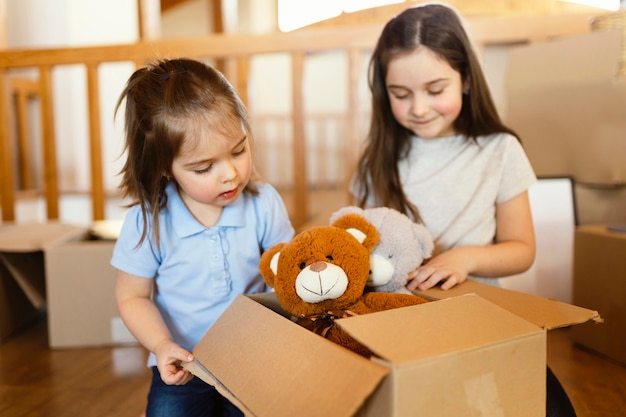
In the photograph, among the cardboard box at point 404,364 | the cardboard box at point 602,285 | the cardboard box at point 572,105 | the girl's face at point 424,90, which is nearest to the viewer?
the cardboard box at point 404,364

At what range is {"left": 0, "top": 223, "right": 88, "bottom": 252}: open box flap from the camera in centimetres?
127

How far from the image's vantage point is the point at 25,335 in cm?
139

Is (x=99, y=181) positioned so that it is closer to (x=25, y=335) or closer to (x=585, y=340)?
(x=25, y=335)

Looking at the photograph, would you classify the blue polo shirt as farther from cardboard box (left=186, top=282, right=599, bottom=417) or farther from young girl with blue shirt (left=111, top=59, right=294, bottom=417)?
cardboard box (left=186, top=282, right=599, bottom=417)

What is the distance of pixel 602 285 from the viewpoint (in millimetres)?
1121

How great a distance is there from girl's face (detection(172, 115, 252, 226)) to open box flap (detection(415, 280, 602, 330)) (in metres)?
0.30

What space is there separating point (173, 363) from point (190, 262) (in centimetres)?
20

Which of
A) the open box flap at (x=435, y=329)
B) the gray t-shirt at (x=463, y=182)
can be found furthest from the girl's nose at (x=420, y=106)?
the open box flap at (x=435, y=329)

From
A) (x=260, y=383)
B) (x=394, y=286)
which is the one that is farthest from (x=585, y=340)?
(x=260, y=383)

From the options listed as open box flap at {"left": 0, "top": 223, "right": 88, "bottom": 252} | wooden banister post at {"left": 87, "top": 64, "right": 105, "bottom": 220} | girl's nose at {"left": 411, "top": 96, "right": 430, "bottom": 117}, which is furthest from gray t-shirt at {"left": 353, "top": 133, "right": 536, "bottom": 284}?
wooden banister post at {"left": 87, "top": 64, "right": 105, "bottom": 220}

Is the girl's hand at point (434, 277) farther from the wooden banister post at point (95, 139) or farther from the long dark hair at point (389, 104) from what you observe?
the wooden banister post at point (95, 139)

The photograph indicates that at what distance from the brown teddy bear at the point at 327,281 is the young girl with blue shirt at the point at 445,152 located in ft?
0.69

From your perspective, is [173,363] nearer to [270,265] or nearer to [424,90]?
[270,265]

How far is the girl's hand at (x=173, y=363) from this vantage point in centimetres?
67
